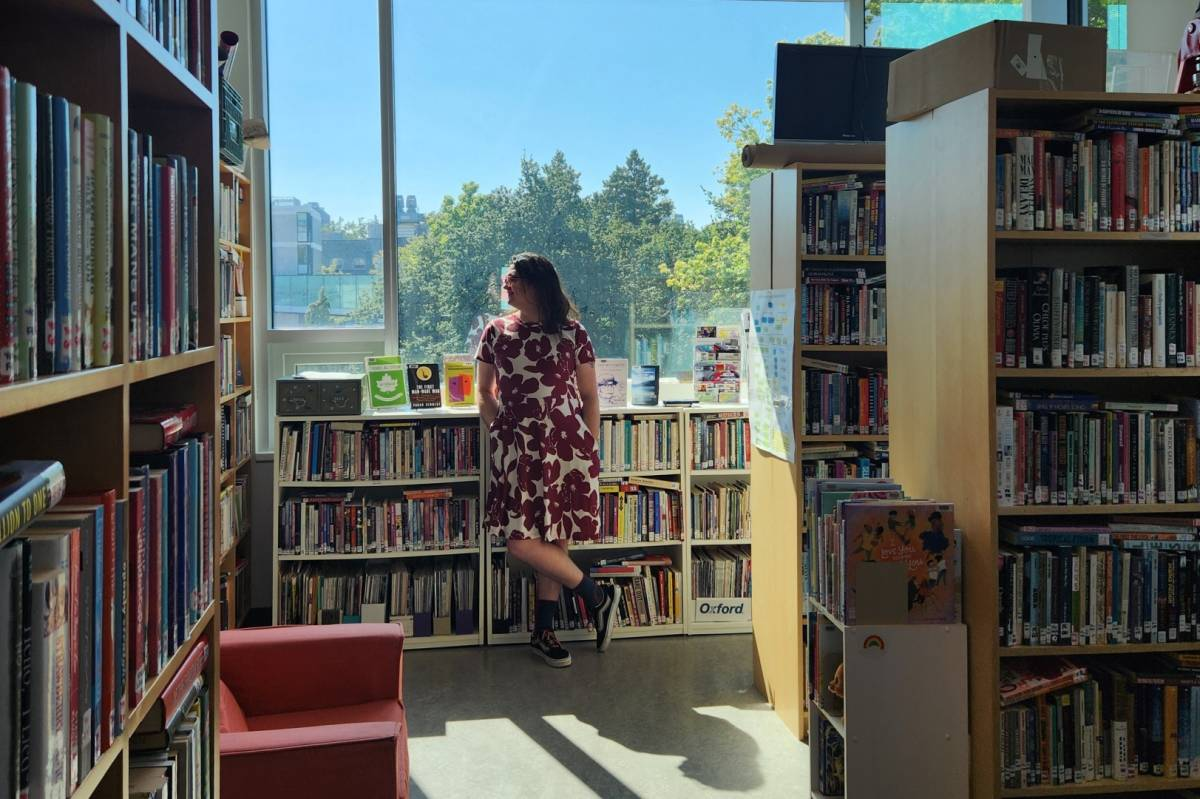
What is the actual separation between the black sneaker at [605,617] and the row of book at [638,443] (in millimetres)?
607

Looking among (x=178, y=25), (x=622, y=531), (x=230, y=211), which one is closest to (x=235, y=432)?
(x=230, y=211)

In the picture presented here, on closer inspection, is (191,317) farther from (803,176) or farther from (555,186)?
(555,186)

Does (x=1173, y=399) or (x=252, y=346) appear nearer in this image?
(x=1173, y=399)

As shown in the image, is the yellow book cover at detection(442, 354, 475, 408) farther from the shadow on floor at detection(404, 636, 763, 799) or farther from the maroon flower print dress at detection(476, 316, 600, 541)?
the shadow on floor at detection(404, 636, 763, 799)

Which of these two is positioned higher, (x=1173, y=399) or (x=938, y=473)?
(x=1173, y=399)

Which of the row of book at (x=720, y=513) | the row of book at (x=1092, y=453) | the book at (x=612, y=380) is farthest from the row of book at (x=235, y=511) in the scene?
the row of book at (x=1092, y=453)

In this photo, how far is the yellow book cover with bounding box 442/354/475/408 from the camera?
5047 mm

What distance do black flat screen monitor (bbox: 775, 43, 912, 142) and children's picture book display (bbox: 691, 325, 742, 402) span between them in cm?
150

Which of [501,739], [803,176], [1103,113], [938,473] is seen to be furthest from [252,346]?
[1103,113]

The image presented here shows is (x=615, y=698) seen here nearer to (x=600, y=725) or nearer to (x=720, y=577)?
(x=600, y=725)

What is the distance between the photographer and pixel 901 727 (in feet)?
8.64

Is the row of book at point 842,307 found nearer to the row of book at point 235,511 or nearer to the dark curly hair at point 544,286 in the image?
the dark curly hair at point 544,286

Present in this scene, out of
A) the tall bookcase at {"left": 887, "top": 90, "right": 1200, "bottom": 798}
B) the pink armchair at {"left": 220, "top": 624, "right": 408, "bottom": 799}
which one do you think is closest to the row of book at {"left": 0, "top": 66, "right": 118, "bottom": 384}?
the pink armchair at {"left": 220, "top": 624, "right": 408, "bottom": 799}

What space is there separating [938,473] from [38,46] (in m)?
2.43
